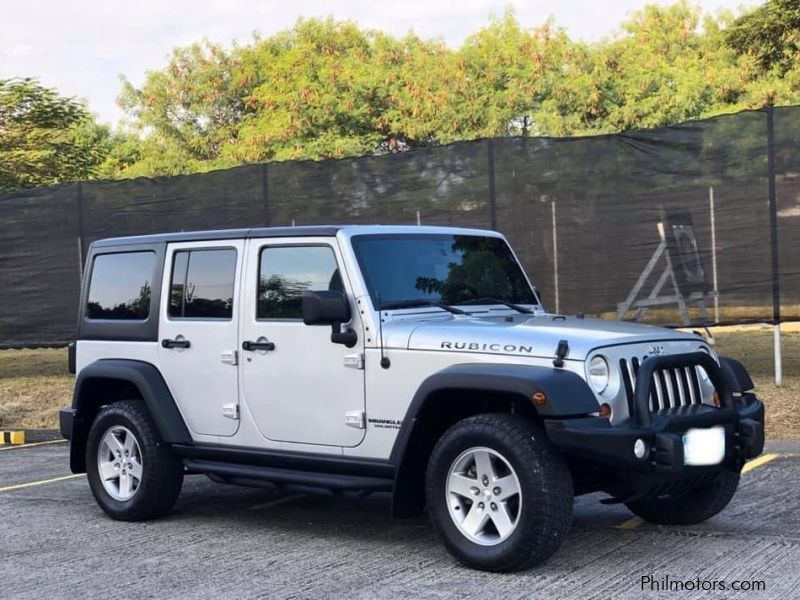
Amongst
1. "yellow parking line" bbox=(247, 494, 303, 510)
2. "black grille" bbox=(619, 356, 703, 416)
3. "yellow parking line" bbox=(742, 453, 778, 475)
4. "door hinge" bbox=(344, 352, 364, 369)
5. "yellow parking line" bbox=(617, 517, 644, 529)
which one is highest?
"door hinge" bbox=(344, 352, 364, 369)

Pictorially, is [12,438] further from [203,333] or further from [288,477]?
[288,477]

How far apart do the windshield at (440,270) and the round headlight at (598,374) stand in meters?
1.31

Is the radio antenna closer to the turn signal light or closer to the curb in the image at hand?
the turn signal light

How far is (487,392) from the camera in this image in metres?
5.89

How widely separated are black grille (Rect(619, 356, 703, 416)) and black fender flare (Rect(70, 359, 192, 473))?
2911mm

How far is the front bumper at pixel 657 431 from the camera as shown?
546 cm

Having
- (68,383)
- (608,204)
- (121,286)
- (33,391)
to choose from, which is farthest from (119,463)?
(68,383)

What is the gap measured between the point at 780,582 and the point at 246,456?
313cm

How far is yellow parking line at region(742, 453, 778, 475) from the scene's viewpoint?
858 cm

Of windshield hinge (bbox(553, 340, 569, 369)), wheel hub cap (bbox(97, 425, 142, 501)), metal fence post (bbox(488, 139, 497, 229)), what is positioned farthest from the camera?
metal fence post (bbox(488, 139, 497, 229))

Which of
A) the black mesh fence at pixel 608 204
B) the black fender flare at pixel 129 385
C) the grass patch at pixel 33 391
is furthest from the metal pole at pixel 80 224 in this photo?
the black fender flare at pixel 129 385

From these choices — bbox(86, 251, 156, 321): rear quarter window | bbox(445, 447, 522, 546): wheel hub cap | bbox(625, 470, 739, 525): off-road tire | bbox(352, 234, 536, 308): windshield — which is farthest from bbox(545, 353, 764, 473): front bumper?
bbox(86, 251, 156, 321): rear quarter window

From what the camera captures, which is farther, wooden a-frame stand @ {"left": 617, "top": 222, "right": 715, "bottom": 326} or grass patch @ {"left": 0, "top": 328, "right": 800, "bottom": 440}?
wooden a-frame stand @ {"left": 617, "top": 222, "right": 715, "bottom": 326}

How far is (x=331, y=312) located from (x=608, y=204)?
6393 mm
